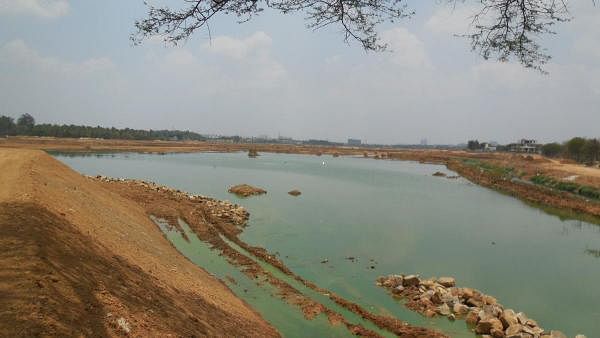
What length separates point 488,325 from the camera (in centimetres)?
980

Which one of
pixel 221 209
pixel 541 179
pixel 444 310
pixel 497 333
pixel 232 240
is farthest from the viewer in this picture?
pixel 541 179

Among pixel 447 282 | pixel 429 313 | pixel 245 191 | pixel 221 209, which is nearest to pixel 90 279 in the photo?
pixel 429 313

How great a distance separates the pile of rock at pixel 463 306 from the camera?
964 centimetres

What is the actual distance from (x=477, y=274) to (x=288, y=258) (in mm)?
6989

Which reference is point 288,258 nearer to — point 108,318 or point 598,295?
point 108,318

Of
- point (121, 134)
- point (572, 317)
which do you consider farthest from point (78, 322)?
point (121, 134)

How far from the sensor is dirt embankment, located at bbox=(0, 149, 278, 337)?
5012 mm

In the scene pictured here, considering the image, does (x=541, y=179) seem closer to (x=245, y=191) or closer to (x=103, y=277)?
(x=245, y=191)

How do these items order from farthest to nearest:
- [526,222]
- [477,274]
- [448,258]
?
[526,222], [448,258], [477,274]

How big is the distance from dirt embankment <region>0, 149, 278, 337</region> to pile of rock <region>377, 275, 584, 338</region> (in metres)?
4.81

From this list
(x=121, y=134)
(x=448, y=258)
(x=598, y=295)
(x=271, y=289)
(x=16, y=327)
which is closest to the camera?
(x=16, y=327)

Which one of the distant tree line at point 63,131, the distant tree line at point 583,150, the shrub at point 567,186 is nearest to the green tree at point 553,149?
the distant tree line at point 583,150

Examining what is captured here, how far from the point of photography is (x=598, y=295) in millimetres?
13258

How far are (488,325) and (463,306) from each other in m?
1.17
